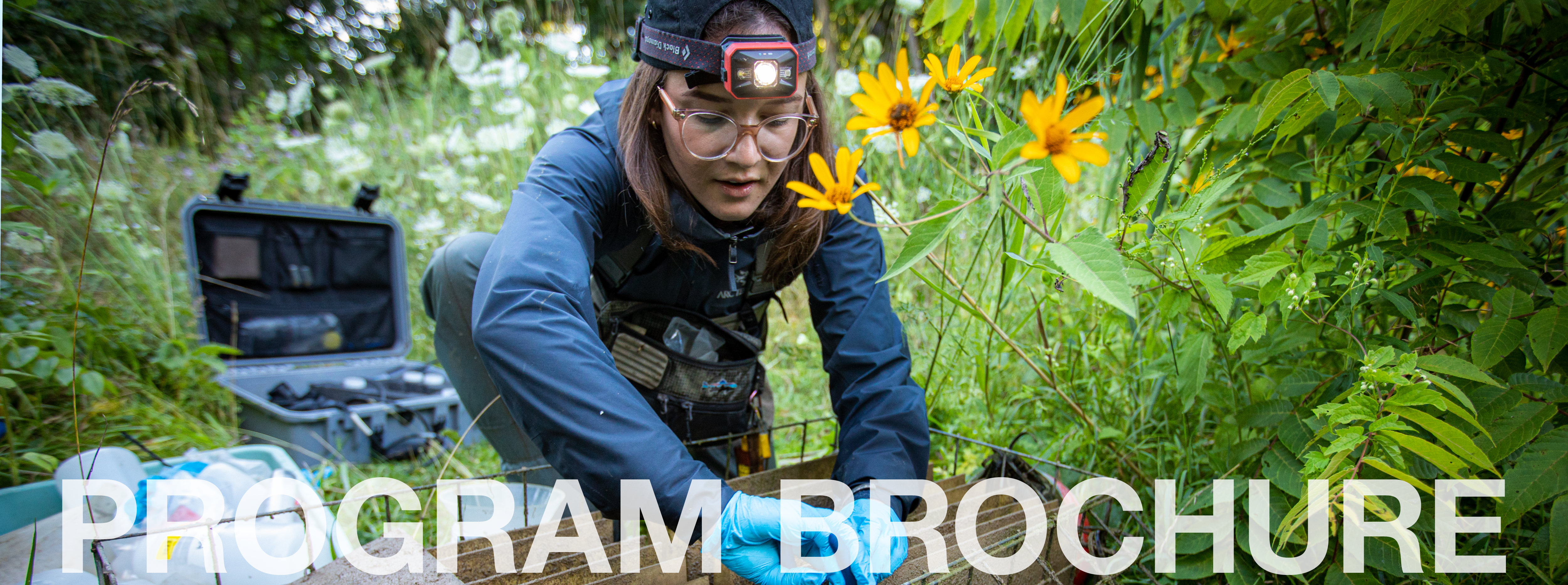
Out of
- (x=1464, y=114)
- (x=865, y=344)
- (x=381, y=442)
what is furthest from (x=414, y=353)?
(x=1464, y=114)

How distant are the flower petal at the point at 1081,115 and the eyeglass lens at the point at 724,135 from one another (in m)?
0.65

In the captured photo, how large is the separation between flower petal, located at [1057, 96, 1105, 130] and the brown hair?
27.4 inches

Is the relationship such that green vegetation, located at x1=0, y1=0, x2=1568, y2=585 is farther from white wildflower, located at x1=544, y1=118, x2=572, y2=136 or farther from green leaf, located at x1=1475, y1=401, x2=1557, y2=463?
white wildflower, located at x1=544, y1=118, x2=572, y2=136

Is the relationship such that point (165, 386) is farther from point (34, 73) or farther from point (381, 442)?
point (34, 73)

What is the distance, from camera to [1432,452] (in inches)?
29.7

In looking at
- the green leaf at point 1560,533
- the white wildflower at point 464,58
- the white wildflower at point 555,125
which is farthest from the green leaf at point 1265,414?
the white wildflower at point 464,58

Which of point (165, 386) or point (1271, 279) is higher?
point (1271, 279)

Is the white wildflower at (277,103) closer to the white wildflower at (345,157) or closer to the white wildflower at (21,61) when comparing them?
the white wildflower at (345,157)

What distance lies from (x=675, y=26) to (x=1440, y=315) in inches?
46.5

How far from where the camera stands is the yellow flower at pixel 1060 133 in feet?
1.80

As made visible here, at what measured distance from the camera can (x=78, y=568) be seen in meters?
1.24

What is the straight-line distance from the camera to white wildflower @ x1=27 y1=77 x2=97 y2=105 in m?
1.22

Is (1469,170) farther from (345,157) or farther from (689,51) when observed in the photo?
(345,157)

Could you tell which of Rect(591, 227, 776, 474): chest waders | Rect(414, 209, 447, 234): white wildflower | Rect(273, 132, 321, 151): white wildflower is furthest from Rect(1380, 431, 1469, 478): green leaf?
Rect(273, 132, 321, 151): white wildflower
